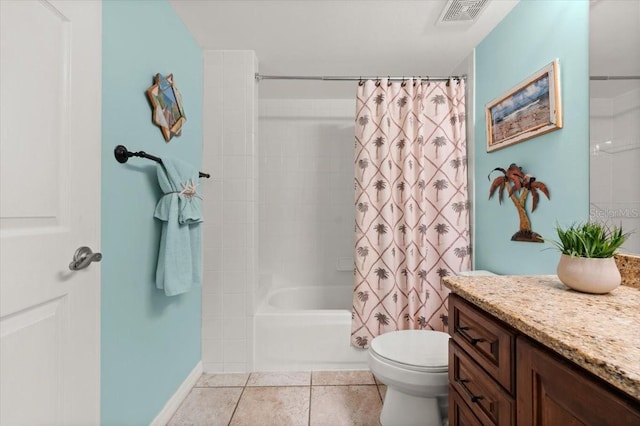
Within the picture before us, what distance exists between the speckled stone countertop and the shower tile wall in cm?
182

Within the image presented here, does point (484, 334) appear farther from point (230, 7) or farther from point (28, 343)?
point (230, 7)

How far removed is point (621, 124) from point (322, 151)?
2131mm

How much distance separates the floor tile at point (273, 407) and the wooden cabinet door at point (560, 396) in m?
1.22

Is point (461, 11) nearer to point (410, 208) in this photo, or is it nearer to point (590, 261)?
point (410, 208)

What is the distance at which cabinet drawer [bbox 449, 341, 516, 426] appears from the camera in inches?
29.4

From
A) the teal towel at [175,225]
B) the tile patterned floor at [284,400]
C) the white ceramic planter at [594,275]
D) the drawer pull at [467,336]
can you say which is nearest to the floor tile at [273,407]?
the tile patterned floor at [284,400]

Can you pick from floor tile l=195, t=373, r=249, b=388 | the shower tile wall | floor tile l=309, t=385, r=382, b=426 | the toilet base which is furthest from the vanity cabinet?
the shower tile wall

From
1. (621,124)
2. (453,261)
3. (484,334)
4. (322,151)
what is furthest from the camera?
(322,151)

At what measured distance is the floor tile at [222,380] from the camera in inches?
72.1

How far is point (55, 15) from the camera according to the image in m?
0.81

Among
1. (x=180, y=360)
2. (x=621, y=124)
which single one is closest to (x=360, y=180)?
(x=621, y=124)

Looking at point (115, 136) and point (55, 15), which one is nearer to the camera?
point (55, 15)

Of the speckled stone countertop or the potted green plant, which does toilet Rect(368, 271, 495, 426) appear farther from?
the potted green plant

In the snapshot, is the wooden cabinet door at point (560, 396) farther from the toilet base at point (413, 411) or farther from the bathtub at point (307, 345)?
the bathtub at point (307, 345)
